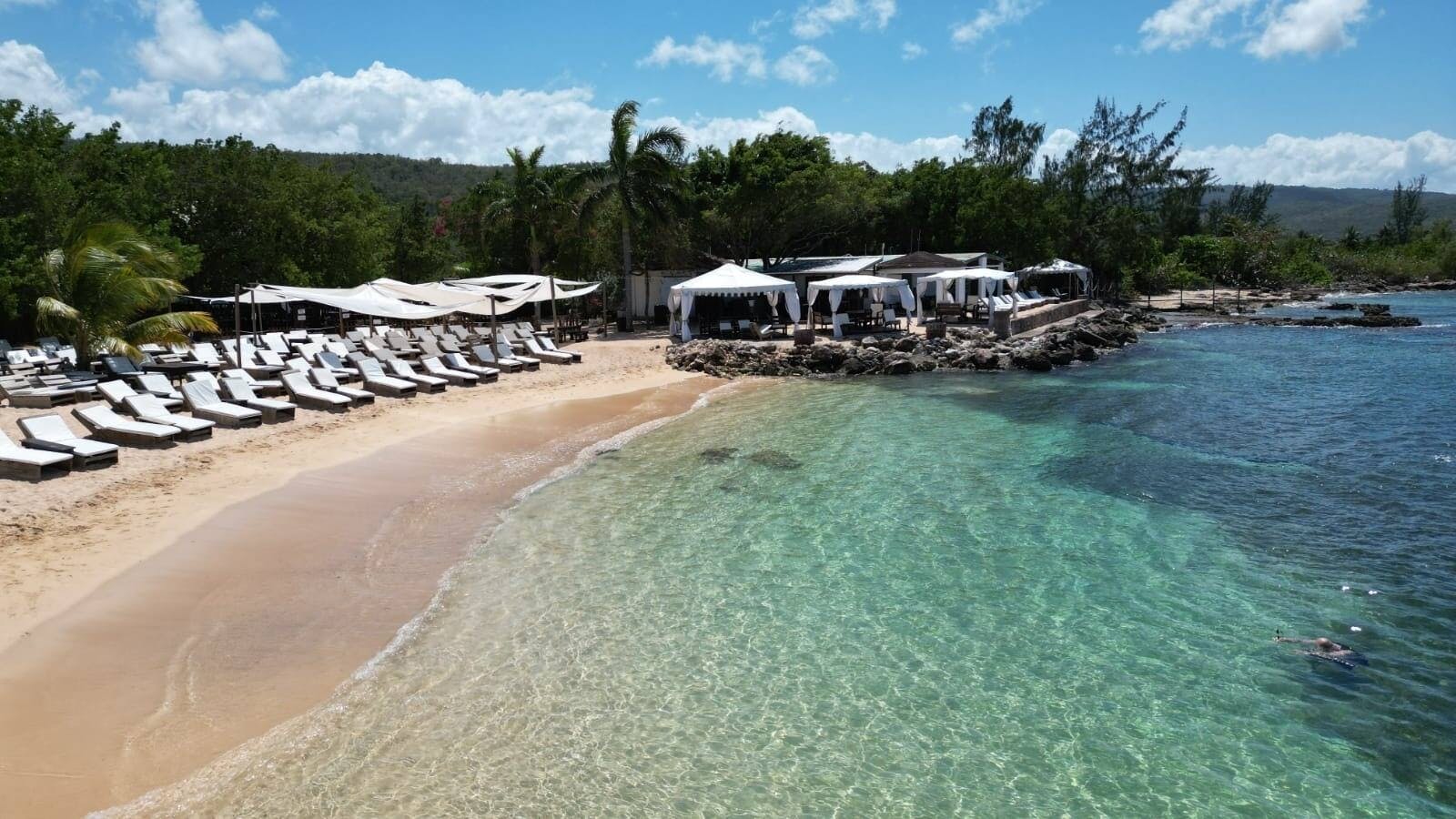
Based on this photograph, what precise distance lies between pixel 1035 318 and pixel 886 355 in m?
11.9

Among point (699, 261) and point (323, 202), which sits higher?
point (323, 202)

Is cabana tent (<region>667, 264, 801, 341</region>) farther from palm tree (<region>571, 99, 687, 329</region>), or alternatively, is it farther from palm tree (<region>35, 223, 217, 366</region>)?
palm tree (<region>35, 223, 217, 366</region>)

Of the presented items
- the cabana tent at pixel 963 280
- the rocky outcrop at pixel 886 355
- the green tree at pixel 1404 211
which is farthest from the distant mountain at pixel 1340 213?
the rocky outcrop at pixel 886 355

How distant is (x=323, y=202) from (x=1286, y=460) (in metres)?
30.3

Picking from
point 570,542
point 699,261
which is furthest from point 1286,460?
point 699,261

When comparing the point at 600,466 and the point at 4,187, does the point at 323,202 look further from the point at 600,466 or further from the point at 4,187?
the point at 600,466

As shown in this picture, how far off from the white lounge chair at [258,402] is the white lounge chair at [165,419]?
2.92 feet

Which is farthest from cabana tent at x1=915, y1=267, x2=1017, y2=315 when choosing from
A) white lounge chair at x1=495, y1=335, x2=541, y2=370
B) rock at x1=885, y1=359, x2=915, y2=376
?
white lounge chair at x1=495, y1=335, x2=541, y2=370

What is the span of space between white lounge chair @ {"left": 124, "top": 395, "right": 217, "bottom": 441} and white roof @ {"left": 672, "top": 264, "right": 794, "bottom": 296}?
13.7 metres

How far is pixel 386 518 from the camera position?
10133 millimetres

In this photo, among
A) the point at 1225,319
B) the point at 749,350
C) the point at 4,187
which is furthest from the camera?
the point at 1225,319

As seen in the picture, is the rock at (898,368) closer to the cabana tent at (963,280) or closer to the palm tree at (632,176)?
the cabana tent at (963,280)

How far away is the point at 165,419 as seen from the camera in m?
12.7

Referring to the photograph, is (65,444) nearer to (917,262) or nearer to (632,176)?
(632,176)
